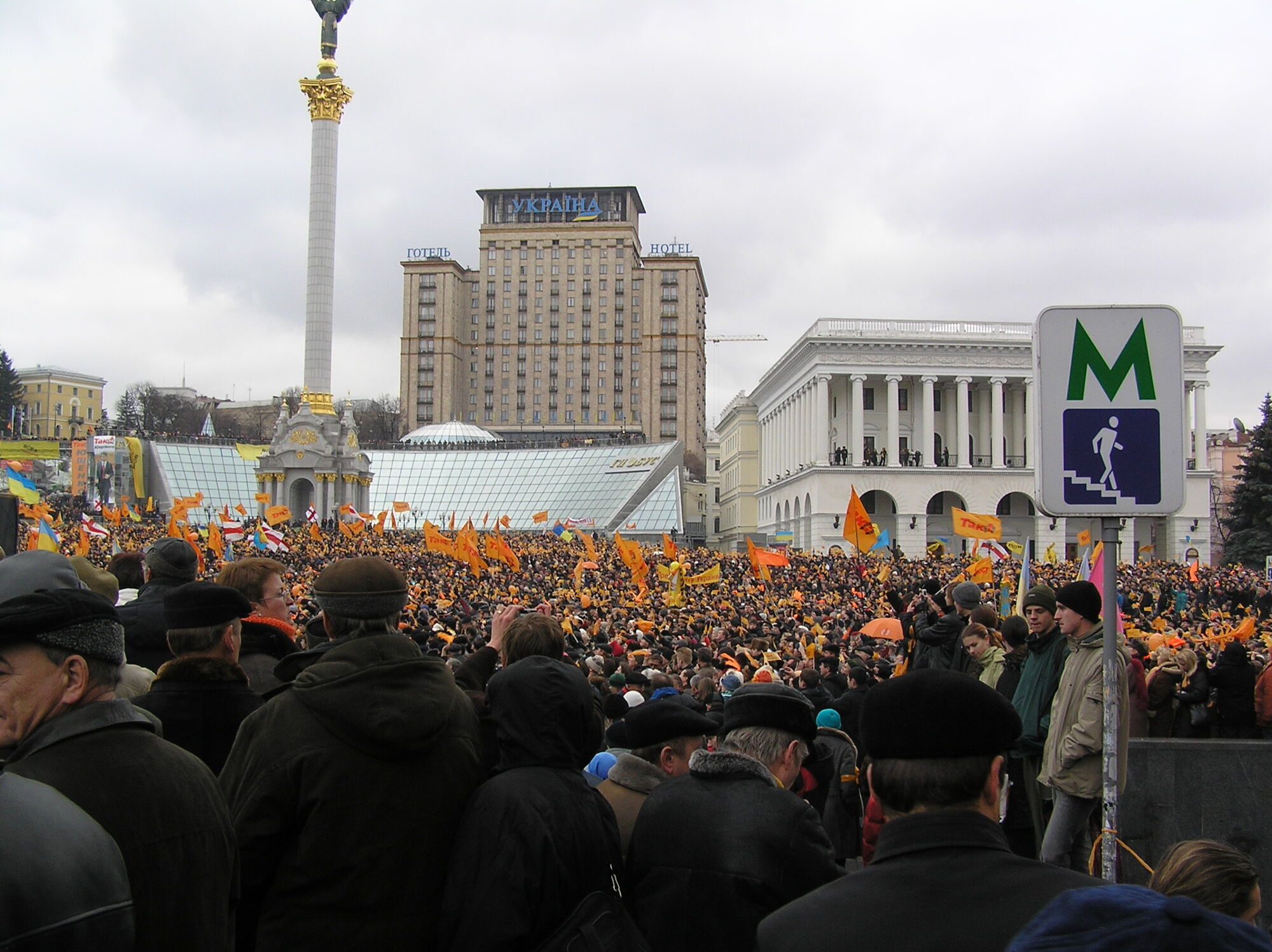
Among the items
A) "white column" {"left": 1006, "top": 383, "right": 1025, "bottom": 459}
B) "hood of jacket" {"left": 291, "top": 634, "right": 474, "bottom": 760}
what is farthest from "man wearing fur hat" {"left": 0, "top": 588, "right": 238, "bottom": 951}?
"white column" {"left": 1006, "top": 383, "right": 1025, "bottom": 459}

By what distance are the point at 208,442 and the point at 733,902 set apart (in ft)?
287

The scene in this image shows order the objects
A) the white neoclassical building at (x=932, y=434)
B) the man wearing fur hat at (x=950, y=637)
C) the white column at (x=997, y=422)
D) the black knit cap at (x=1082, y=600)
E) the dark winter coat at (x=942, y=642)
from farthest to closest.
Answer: the white column at (x=997, y=422), the white neoclassical building at (x=932, y=434), the dark winter coat at (x=942, y=642), the man wearing fur hat at (x=950, y=637), the black knit cap at (x=1082, y=600)

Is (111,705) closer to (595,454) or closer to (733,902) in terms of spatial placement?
(733,902)

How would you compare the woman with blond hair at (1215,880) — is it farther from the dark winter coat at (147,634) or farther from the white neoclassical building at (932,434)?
the white neoclassical building at (932,434)

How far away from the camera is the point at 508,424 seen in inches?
5054

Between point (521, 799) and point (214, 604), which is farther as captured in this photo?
point (214, 604)

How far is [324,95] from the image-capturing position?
58688 millimetres

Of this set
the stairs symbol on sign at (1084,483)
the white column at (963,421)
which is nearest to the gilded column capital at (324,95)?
the white column at (963,421)

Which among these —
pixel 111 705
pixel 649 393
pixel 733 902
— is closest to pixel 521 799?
pixel 733 902

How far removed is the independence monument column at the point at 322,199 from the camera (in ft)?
193

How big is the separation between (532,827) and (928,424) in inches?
2536

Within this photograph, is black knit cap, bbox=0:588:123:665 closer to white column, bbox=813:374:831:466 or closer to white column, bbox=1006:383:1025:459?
white column, bbox=813:374:831:466

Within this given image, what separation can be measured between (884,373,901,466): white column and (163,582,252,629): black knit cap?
62.9m

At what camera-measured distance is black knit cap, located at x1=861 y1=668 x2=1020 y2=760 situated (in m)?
2.37
